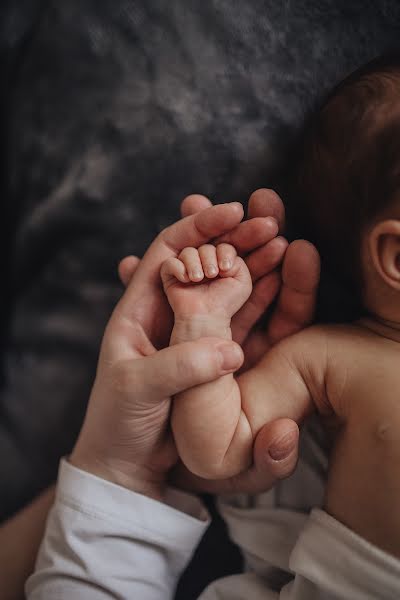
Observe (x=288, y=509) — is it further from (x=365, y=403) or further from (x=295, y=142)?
(x=295, y=142)

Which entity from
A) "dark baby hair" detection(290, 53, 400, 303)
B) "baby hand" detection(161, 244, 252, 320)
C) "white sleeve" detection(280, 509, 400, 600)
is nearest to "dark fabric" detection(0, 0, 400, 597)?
"dark baby hair" detection(290, 53, 400, 303)

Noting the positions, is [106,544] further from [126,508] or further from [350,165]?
[350,165]

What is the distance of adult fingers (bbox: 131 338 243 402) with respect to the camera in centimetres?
66

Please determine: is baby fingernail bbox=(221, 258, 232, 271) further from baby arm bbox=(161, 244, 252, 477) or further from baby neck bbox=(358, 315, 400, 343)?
baby neck bbox=(358, 315, 400, 343)

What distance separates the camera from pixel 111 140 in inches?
34.5

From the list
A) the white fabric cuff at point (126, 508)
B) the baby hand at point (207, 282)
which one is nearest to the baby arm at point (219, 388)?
the baby hand at point (207, 282)

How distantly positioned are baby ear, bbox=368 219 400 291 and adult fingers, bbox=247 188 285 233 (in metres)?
0.13

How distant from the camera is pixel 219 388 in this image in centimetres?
70

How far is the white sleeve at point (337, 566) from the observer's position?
2.14 ft

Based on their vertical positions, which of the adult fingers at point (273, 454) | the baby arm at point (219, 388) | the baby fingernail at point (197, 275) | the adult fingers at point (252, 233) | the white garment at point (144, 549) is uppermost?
the adult fingers at point (252, 233)

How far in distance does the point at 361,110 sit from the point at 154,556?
0.64 metres

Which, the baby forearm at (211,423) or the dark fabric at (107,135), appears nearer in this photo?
the baby forearm at (211,423)

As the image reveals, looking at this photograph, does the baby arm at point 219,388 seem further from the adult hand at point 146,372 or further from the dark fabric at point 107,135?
the dark fabric at point 107,135

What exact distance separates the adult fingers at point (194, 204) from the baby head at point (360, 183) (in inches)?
5.2
